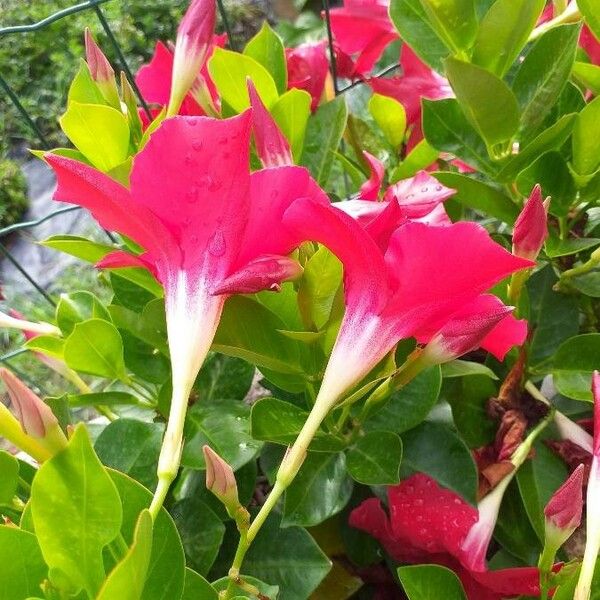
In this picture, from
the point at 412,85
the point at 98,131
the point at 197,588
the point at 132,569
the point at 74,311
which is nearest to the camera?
the point at 132,569

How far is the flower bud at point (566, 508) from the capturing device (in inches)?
14.6

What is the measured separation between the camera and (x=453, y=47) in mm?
571

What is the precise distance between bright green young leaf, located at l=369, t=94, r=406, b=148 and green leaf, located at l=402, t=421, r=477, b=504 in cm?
33

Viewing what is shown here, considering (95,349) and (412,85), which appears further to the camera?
(412,85)

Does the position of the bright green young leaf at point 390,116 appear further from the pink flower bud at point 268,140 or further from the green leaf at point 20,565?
the green leaf at point 20,565

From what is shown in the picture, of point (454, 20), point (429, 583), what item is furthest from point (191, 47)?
point (429, 583)

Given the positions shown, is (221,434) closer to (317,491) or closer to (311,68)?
(317,491)

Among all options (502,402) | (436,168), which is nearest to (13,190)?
(436,168)

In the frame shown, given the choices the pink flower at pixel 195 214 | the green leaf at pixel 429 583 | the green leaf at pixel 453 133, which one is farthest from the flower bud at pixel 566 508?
the green leaf at pixel 453 133

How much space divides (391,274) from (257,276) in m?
0.07

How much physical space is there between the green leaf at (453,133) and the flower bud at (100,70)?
0.25 metres

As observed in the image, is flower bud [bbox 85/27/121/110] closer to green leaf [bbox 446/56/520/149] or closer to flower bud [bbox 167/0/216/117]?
flower bud [bbox 167/0/216/117]

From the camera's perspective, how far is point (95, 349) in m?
0.54

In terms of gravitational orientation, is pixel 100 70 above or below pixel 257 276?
above
